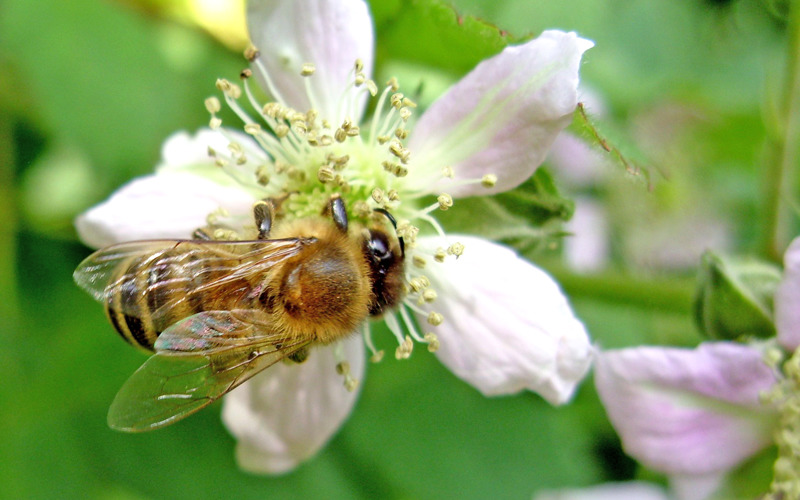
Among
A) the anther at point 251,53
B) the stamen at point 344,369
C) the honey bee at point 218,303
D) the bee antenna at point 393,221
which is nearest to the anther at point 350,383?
the stamen at point 344,369

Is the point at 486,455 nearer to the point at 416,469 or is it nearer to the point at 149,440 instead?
the point at 416,469

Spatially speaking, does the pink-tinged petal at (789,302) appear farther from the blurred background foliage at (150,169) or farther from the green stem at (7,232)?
the green stem at (7,232)

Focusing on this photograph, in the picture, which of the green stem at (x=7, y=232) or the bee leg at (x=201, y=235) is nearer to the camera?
the bee leg at (x=201, y=235)

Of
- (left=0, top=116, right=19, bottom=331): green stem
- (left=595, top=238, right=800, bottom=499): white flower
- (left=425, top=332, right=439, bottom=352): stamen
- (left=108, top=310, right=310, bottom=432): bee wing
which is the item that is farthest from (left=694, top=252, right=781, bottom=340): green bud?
(left=0, top=116, right=19, bottom=331): green stem

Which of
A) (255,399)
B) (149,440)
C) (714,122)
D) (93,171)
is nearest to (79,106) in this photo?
(93,171)

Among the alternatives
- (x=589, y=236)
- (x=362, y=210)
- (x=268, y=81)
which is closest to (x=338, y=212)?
(x=362, y=210)
